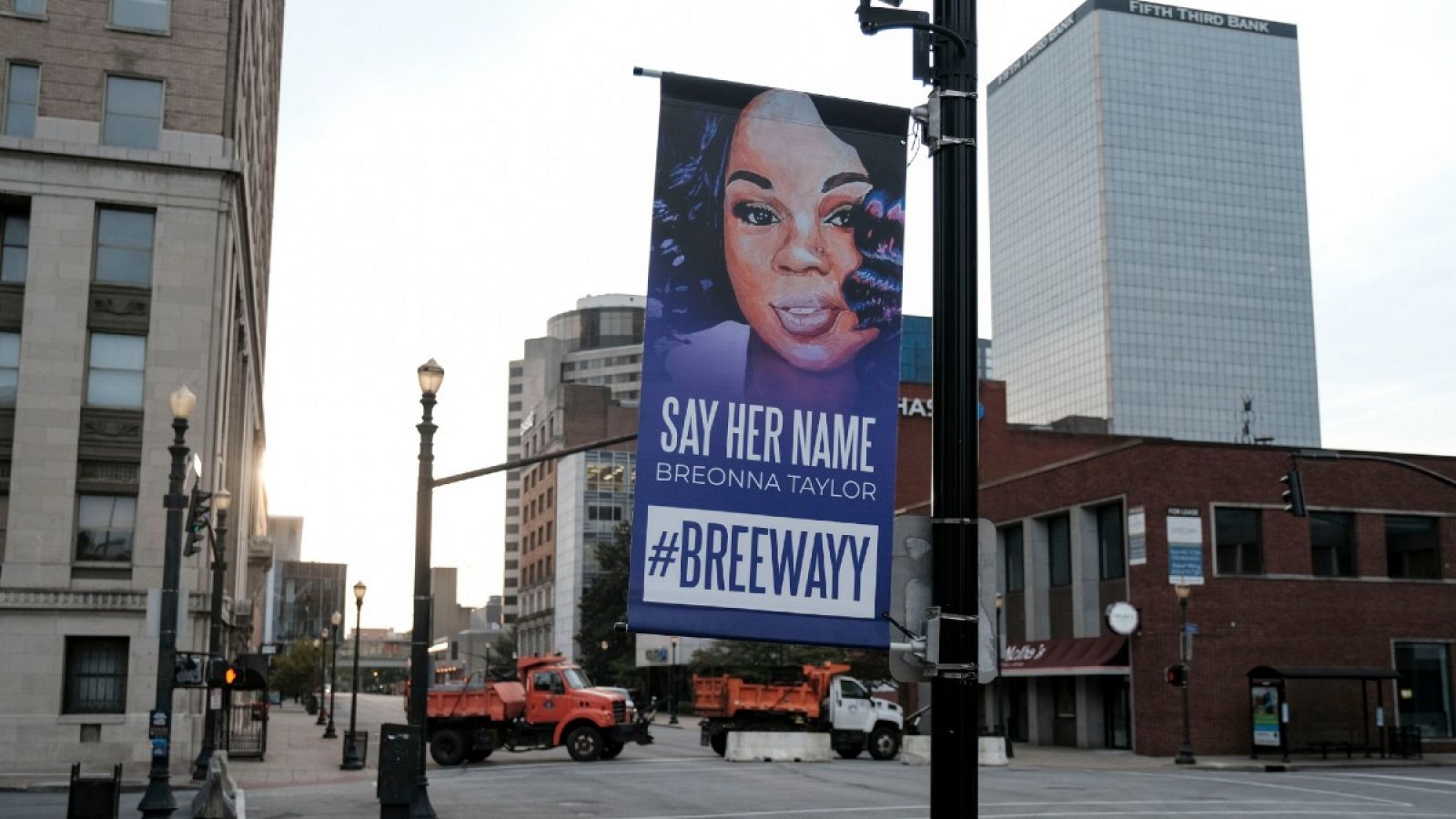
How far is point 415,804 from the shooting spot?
2181 cm

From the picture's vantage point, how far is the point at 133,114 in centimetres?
4172

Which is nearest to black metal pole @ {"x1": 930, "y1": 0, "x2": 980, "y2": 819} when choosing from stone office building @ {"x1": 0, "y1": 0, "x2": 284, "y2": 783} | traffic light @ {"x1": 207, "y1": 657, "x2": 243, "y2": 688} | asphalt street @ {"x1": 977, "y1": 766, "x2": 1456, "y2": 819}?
asphalt street @ {"x1": 977, "y1": 766, "x2": 1456, "y2": 819}

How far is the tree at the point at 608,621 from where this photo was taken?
101 metres

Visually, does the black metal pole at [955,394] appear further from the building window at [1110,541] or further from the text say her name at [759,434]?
the building window at [1110,541]

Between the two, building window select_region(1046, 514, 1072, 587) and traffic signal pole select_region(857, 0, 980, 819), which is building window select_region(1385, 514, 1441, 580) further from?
traffic signal pole select_region(857, 0, 980, 819)

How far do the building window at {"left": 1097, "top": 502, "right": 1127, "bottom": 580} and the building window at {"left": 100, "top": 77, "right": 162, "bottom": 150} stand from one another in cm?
3268

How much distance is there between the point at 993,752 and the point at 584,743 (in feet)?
38.0

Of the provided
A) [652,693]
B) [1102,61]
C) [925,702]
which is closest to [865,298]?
[925,702]

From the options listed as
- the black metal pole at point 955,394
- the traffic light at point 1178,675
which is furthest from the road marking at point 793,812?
the traffic light at point 1178,675

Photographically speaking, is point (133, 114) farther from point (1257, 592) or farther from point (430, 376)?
point (1257, 592)

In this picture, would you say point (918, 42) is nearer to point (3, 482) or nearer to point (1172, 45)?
point (3, 482)

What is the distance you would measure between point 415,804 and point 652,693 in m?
81.5

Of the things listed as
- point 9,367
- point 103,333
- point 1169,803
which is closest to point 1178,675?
point 1169,803

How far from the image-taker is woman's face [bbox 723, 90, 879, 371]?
7.66m
